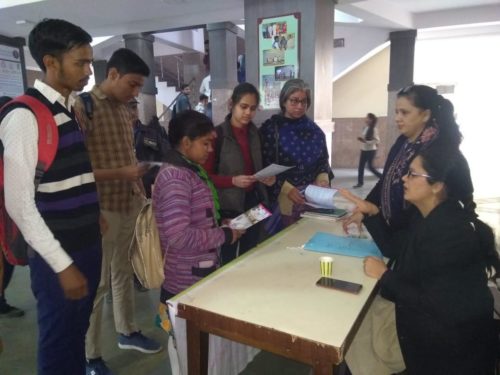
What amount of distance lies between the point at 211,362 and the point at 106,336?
1.09 m

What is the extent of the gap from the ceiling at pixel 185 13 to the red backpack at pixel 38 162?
3688 mm

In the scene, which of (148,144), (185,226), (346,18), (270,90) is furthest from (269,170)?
(346,18)

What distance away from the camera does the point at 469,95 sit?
935 centimetres

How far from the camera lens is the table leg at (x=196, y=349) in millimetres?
1242

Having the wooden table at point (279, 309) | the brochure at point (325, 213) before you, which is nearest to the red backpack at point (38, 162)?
the wooden table at point (279, 309)

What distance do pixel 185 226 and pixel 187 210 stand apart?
63 mm

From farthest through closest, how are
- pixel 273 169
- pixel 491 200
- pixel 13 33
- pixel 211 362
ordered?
pixel 13 33 < pixel 491 200 < pixel 273 169 < pixel 211 362

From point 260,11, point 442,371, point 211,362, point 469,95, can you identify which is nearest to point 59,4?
point 260,11

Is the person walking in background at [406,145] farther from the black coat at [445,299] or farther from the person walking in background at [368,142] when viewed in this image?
the person walking in background at [368,142]

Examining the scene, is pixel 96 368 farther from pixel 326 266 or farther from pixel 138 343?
pixel 326 266

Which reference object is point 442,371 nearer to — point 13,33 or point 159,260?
point 159,260

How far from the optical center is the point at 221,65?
18.9 ft

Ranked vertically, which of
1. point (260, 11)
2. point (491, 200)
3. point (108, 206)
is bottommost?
point (491, 200)

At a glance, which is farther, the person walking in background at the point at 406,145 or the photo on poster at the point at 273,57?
the photo on poster at the point at 273,57
